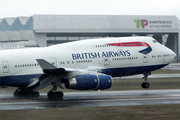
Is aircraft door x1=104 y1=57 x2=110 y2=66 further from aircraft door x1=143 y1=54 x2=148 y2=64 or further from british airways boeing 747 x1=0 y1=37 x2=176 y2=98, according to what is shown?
aircraft door x1=143 y1=54 x2=148 y2=64

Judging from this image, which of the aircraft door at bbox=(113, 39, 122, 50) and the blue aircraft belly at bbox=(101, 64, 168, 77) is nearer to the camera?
the blue aircraft belly at bbox=(101, 64, 168, 77)

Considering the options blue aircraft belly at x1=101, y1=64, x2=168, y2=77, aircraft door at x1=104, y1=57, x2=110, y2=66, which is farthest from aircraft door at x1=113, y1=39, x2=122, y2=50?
blue aircraft belly at x1=101, y1=64, x2=168, y2=77

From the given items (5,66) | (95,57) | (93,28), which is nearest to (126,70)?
(95,57)

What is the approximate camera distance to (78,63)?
27578mm

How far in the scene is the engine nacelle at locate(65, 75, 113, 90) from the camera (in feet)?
78.8

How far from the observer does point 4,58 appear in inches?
1020

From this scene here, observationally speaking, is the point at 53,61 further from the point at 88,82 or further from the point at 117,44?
the point at 117,44

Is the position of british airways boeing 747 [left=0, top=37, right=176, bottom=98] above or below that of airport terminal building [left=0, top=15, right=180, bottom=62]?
below

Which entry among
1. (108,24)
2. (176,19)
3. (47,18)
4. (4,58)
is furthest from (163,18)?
(4,58)

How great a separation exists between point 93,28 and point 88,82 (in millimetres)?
58731

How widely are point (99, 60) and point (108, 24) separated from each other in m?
56.2

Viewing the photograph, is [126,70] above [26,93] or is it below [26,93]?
above

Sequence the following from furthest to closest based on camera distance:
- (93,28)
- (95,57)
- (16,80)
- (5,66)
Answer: (93,28), (95,57), (16,80), (5,66)

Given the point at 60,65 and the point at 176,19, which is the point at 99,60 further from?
the point at 176,19
